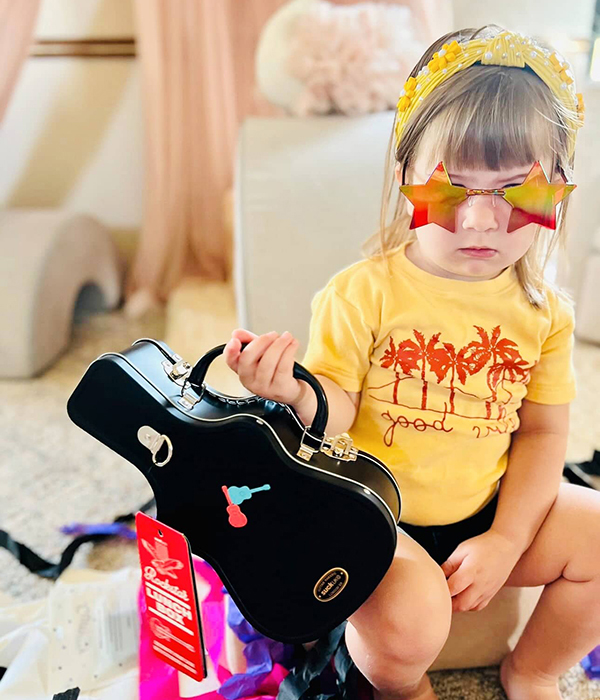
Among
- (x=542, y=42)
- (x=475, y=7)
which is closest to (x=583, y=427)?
(x=542, y=42)

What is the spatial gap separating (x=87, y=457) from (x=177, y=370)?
73cm

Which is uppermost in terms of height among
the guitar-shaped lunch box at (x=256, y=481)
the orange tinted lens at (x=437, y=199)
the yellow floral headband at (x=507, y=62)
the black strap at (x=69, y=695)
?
the yellow floral headband at (x=507, y=62)

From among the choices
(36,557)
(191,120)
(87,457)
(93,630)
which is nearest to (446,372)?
(93,630)

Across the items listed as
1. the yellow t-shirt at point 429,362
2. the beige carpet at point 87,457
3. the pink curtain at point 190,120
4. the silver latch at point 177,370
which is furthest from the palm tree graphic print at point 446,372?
the pink curtain at point 190,120

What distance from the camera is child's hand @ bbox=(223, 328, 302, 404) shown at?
24.5 inches

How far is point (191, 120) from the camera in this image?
1.94 m

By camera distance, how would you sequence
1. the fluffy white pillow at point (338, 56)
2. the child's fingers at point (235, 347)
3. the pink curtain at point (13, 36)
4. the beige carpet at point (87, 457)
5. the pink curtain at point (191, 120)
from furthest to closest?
1. the pink curtain at point (191, 120)
2. the pink curtain at point (13, 36)
3. the fluffy white pillow at point (338, 56)
4. the beige carpet at point (87, 457)
5. the child's fingers at point (235, 347)

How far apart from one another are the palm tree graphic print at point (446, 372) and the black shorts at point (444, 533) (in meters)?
0.11

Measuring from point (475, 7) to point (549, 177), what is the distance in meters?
1.42

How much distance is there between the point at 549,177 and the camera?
0.67 metres

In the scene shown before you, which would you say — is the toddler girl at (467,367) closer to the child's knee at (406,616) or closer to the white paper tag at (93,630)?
the child's knee at (406,616)

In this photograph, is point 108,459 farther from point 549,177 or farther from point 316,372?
point 549,177

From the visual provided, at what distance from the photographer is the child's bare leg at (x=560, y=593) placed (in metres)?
0.74

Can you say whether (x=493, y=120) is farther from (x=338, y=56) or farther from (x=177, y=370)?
(x=338, y=56)
